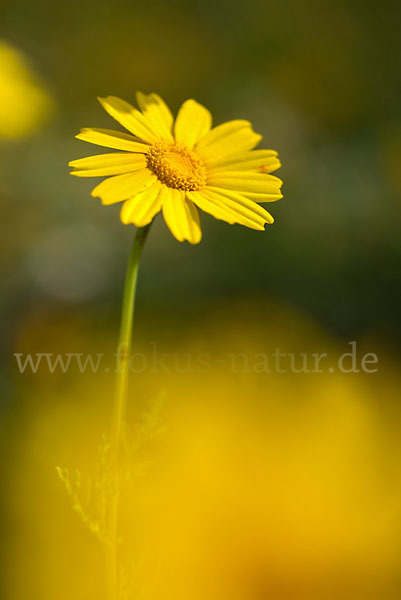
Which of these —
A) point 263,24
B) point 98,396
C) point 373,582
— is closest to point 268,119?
point 263,24

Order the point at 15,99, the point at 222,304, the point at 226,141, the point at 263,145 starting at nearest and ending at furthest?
the point at 226,141
the point at 15,99
the point at 222,304
the point at 263,145

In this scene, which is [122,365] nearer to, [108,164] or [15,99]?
[108,164]

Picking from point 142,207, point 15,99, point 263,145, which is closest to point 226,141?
point 142,207

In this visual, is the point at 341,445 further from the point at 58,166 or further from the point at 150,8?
the point at 150,8

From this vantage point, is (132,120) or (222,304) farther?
(222,304)

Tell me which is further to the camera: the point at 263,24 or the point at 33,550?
the point at 263,24

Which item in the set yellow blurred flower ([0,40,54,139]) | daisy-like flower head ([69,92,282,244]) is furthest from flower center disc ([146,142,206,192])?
yellow blurred flower ([0,40,54,139])
